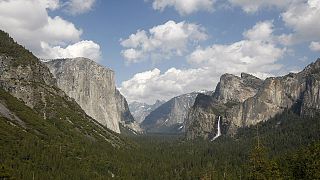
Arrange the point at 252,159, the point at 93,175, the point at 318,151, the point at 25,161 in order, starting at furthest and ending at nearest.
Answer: the point at 93,175 < the point at 25,161 < the point at 318,151 < the point at 252,159

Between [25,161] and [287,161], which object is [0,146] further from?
[287,161]

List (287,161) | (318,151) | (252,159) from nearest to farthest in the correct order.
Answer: (252,159) → (318,151) → (287,161)

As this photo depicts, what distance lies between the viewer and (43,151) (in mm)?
191000

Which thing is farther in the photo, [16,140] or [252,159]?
[16,140]

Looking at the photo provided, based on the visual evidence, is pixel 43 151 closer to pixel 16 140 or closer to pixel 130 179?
pixel 16 140

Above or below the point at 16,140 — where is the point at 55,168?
below

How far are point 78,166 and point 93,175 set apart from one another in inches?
390

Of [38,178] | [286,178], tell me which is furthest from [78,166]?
[286,178]

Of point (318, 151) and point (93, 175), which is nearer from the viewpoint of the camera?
point (318, 151)

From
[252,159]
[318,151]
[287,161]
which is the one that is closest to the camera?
[252,159]

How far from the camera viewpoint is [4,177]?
77.6 metres

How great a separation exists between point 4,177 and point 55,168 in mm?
101534

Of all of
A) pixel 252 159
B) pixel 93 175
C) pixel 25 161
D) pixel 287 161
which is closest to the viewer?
pixel 252 159

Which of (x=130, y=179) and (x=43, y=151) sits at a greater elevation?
(x=43, y=151)
